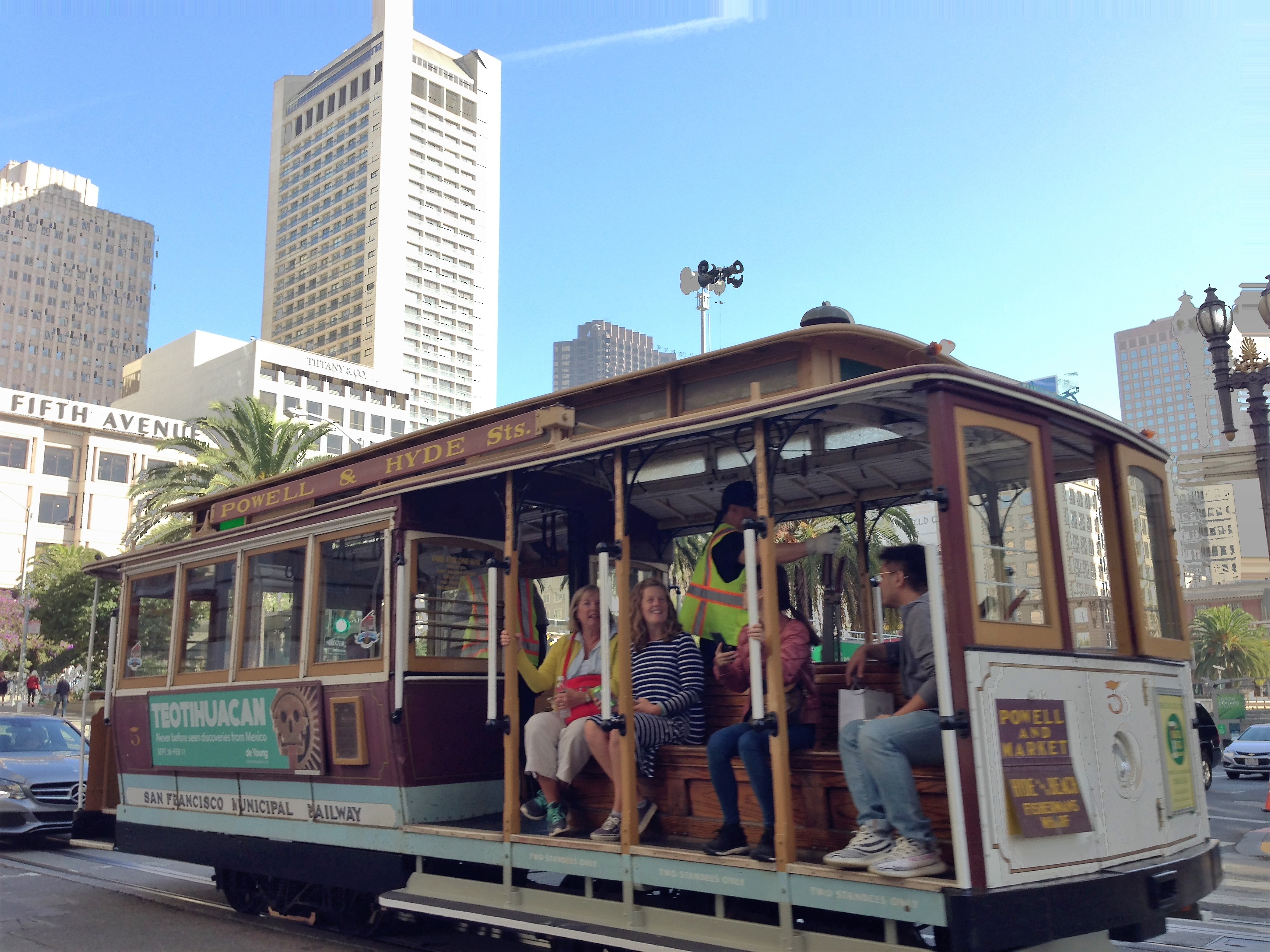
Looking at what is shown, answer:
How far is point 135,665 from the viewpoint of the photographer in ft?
28.9

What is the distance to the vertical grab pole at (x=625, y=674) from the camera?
5.24 m

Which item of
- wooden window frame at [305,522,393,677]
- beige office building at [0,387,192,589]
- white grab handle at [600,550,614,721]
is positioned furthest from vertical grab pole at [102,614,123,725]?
beige office building at [0,387,192,589]

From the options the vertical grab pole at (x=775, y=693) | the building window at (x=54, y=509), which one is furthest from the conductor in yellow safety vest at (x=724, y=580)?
the building window at (x=54, y=509)

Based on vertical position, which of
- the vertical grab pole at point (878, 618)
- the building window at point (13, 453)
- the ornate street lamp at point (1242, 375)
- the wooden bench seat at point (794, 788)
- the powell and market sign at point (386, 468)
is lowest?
the wooden bench seat at point (794, 788)

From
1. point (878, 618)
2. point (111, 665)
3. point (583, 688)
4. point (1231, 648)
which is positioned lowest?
point (583, 688)

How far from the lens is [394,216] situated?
417 feet

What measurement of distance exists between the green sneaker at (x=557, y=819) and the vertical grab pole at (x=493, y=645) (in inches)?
23.7

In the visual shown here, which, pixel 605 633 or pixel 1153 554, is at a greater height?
pixel 1153 554

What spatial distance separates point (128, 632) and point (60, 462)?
6488cm

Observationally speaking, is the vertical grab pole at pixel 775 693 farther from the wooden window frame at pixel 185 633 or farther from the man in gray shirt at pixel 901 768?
the wooden window frame at pixel 185 633

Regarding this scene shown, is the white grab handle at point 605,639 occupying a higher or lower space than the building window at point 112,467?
lower

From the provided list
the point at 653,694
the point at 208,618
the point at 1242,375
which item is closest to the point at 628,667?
the point at 653,694

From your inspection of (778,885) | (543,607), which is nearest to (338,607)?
(543,607)

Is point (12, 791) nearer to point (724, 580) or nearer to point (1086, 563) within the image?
point (724, 580)
